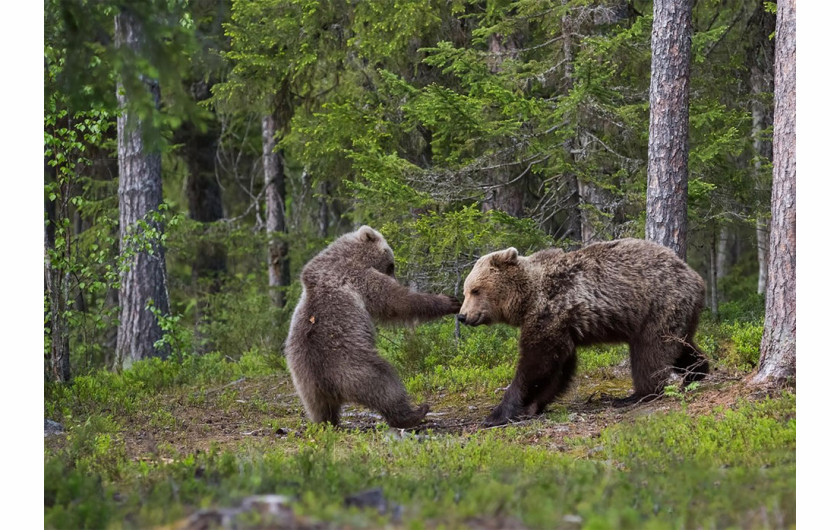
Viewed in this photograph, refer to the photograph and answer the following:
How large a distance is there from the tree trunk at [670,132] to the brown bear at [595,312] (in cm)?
131

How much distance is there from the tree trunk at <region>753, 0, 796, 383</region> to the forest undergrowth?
452mm

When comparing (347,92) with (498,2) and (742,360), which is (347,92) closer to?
(498,2)

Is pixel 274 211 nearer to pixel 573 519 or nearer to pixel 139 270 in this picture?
pixel 139 270

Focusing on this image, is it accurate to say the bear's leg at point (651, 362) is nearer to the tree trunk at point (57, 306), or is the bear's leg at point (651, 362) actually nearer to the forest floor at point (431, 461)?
the forest floor at point (431, 461)

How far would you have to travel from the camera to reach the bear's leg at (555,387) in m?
9.17

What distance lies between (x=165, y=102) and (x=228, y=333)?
19.6ft

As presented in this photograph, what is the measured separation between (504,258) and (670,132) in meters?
2.78

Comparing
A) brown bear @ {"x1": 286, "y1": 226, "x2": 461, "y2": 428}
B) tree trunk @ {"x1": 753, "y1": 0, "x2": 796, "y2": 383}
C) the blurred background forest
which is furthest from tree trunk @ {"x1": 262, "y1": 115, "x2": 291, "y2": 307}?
tree trunk @ {"x1": 753, "y1": 0, "x2": 796, "y2": 383}

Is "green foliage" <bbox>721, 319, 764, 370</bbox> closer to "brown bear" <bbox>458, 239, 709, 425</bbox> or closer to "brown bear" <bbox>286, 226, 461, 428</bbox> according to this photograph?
"brown bear" <bbox>458, 239, 709, 425</bbox>

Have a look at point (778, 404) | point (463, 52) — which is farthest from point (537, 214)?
point (778, 404)

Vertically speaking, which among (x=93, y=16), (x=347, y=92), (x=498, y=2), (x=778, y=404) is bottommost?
(x=778, y=404)

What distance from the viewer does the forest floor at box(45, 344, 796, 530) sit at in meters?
4.42

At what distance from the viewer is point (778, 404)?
7.29 m

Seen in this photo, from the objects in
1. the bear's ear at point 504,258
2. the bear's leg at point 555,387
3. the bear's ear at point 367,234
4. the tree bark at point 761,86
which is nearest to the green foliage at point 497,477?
the bear's leg at point 555,387
